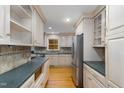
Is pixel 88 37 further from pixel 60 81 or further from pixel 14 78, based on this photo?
pixel 14 78

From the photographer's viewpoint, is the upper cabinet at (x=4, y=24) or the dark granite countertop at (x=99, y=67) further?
the dark granite countertop at (x=99, y=67)

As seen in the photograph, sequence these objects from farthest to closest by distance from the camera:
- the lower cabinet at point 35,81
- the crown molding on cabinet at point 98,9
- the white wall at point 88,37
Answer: the white wall at point 88,37 → the crown molding on cabinet at point 98,9 → the lower cabinet at point 35,81

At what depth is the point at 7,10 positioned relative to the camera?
1.54 meters

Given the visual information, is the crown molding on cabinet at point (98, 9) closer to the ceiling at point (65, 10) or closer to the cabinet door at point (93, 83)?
the ceiling at point (65, 10)

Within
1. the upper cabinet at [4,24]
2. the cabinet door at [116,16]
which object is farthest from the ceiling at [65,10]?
the upper cabinet at [4,24]

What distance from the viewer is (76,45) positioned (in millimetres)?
4289

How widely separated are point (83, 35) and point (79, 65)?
892 millimetres

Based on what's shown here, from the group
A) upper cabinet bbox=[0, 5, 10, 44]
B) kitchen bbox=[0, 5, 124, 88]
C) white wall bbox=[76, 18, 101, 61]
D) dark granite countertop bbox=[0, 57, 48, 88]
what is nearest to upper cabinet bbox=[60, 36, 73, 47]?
kitchen bbox=[0, 5, 124, 88]

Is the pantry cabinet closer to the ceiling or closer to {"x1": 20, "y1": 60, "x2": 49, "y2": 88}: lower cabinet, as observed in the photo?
{"x1": 20, "y1": 60, "x2": 49, "y2": 88}: lower cabinet

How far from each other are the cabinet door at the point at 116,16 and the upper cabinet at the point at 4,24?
1195mm

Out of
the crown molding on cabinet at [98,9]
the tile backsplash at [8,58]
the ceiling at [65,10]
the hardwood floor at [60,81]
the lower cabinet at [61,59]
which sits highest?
the ceiling at [65,10]

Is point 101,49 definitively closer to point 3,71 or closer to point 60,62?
point 3,71

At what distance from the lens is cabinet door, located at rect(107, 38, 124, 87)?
1.40m

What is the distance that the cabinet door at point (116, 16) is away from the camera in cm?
144
